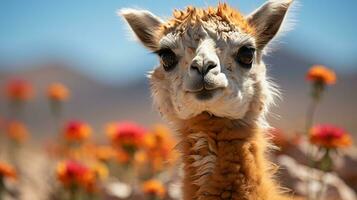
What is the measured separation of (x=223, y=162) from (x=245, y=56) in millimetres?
891

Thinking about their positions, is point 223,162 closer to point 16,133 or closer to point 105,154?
point 105,154

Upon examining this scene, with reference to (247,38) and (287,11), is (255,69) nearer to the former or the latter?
(247,38)

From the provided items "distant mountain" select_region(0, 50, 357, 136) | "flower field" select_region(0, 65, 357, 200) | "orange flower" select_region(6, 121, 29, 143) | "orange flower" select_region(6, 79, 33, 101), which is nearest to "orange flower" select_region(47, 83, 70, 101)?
"flower field" select_region(0, 65, 357, 200)

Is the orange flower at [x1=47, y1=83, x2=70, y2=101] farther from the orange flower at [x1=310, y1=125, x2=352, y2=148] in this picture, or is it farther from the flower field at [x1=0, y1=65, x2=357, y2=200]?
the orange flower at [x1=310, y1=125, x2=352, y2=148]

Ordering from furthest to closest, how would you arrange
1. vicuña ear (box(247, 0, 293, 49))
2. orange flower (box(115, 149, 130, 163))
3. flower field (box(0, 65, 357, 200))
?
orange flower (box(115, 149, 130, 163)) < flower field (box(0, 65, 357, 200)) < vicuña ear (box(247, 0, 293, 49))

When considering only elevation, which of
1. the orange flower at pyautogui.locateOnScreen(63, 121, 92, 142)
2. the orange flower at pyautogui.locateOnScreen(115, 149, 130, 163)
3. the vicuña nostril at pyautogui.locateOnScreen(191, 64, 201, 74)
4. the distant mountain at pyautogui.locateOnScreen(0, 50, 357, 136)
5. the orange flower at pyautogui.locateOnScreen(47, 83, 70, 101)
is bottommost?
the distant mountain at pyautogui.locateOnScreen(0, 50, 357, 136)

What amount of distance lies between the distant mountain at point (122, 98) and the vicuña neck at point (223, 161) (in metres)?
78.3

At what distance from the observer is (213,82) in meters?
4.48

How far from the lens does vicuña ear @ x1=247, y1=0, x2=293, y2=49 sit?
541cm

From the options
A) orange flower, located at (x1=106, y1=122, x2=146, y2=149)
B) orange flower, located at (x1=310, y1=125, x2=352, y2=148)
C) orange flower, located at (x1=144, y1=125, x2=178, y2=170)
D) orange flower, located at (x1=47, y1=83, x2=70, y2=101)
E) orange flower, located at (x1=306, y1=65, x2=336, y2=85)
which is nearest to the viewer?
orange flower, located at (x1=310, y1=125, x2=352, y2=148)

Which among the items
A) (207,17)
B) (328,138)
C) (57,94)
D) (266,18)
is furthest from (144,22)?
(57,94)

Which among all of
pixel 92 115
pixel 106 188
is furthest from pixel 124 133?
pixel 92 115

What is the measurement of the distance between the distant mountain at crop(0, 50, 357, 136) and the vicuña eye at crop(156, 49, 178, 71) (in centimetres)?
7809

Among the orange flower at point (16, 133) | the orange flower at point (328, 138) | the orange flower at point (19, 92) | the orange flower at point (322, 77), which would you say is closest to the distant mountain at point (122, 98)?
the orange flower at point (16, 133)
